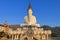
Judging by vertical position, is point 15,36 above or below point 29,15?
below

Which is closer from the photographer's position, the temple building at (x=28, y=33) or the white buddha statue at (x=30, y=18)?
the temple building at (x=28, y=33)

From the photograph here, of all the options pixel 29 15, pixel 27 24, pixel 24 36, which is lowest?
pixel 24 36

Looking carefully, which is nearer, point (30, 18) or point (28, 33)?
point (28, 33)

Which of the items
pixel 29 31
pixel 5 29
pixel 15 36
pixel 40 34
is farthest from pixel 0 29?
pixel 40 34

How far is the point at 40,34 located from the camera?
1284cm

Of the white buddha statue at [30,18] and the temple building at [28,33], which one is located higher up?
the white buddha statue at [30,18]

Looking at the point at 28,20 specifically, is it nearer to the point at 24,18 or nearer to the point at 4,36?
the point at 24,18

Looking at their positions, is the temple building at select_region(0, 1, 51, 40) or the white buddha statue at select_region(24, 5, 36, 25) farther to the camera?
the white buddha statue at select_region(24, 5, 36, 25)

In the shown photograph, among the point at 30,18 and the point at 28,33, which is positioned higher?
the point at 30,18

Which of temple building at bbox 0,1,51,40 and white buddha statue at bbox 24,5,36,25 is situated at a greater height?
white buddha statue at bbox 24,5,36,25

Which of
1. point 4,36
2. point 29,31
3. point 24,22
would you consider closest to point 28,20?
point 24,22

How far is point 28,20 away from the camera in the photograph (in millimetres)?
14078

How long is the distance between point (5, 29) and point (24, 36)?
2.20 m

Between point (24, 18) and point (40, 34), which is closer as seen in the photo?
point (40, 34)
